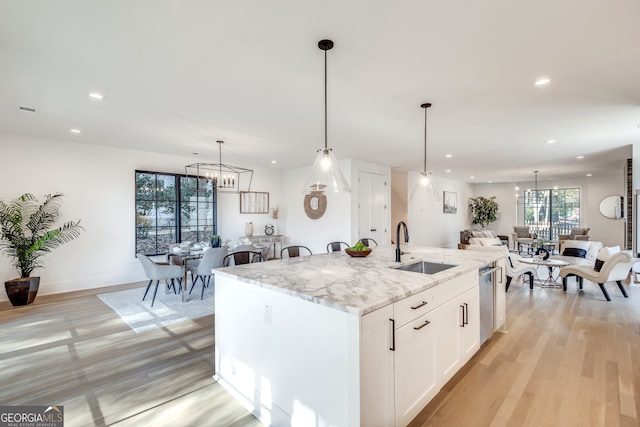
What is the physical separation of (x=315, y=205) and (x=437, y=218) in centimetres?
490

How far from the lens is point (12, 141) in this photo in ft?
15.5

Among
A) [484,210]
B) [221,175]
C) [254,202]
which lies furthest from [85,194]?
[484,210]

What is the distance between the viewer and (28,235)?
488cm

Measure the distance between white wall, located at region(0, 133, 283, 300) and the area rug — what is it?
0.81m

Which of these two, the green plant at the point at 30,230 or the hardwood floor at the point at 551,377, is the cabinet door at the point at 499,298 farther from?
the green plant at the point at 30,230

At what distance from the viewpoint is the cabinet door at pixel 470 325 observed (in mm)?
2465

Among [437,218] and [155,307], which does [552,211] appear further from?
[155,307]

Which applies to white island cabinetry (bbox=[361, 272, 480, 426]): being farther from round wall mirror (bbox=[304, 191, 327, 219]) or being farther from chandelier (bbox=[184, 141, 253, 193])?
round wall mirror (bbox=[304, 191, 327, 219])

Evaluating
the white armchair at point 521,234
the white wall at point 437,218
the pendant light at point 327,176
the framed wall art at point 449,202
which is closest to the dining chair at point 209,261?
the pendant light at point 327,176

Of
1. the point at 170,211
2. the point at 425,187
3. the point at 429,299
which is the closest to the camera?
the point at 429,299

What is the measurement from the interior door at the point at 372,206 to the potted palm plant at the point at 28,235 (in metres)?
5.66

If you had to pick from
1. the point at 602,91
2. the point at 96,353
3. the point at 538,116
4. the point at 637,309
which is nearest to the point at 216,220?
the point at 96,353

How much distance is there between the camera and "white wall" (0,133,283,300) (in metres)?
4.80

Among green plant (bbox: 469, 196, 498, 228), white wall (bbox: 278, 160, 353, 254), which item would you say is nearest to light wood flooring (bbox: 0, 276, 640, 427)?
white wall (bbox: 278, 160, 353, 254)
